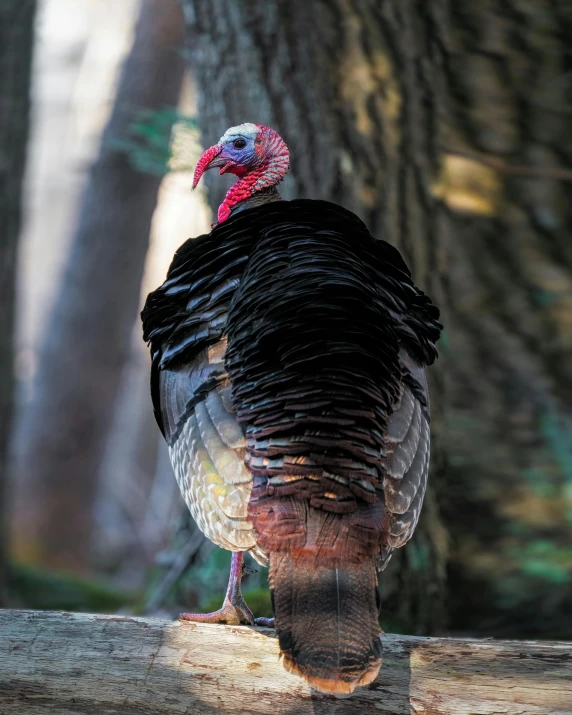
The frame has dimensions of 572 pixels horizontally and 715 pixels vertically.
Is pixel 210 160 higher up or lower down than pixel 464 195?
lower down

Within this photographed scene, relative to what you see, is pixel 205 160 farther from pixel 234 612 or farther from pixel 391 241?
pixel 234 612

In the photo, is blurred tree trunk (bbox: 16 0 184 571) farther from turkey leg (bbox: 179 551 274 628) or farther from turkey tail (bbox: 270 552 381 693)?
turkey tail (bbox: 270 552 381 693)

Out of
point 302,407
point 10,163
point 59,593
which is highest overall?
point 10,163

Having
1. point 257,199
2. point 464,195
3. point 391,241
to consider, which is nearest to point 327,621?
point 257,199

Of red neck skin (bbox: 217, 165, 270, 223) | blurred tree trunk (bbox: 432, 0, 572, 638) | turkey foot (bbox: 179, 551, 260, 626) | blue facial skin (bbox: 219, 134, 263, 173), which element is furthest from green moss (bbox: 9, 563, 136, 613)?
blue facial skin (bbox: 219, 134, 263, 173)

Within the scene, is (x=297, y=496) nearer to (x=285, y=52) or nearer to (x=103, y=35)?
(x=285, y=52)

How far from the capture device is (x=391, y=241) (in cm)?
492

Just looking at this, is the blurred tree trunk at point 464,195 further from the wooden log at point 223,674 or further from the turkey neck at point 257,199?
the wooden log at point 223,674

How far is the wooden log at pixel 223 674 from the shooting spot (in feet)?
9.34

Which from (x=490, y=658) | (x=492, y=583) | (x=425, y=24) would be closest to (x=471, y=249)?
(x=425, y=24)

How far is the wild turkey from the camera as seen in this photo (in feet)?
8.79

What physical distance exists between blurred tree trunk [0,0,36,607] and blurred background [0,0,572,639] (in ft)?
0.06

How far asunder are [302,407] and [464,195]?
13.9 feet

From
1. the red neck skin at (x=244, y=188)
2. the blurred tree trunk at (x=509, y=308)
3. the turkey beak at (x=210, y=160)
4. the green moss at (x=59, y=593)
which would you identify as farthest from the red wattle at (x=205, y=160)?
the green moss at (x=59, y=593)
